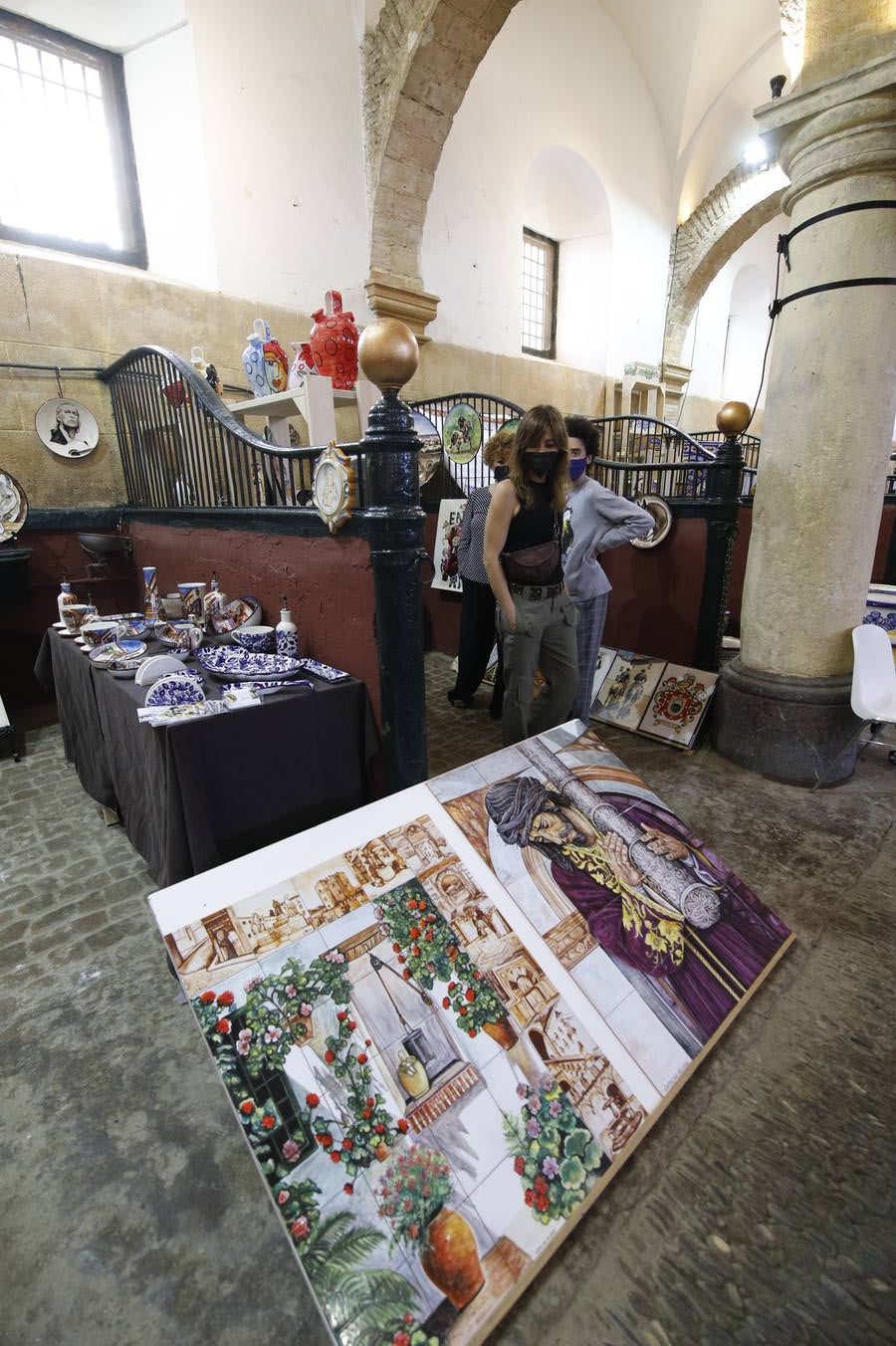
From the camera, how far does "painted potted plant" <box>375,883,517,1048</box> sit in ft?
3.96

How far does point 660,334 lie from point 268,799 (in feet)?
34.0

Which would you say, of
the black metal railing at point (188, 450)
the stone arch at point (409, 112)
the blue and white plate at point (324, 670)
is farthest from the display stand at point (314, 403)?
the stone arch at point (409, 112)

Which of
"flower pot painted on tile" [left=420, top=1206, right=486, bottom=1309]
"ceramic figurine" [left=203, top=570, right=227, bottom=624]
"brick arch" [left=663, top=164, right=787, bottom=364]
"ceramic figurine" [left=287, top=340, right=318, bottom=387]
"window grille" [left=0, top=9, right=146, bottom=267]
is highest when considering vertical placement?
"brick arch" [left=663, top=164, right=787, bottom=364]

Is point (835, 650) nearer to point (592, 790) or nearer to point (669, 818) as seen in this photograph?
point (669, 818)

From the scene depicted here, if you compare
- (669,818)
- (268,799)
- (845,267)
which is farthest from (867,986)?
(845,267)

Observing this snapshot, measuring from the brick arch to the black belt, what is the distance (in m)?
9.16

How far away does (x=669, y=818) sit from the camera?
70.1 inches

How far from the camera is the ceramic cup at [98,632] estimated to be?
2.82m

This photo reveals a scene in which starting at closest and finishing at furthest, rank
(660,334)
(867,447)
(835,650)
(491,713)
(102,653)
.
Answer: (102,653) → (867,447) → (835,650) → (491,713) → (660,334)

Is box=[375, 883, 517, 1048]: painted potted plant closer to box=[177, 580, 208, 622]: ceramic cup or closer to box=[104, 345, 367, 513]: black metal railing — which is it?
box=[104, 345, 367, 513]: black metal railing

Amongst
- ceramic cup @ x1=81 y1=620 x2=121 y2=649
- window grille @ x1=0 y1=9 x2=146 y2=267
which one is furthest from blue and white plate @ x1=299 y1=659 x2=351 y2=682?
window grille @ x1=0 y1=9 x2=146 y2=267

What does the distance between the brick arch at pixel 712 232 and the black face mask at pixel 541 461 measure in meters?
9.12

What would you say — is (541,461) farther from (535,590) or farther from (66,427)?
(66,427)

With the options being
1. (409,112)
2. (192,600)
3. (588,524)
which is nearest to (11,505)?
(192,600)
